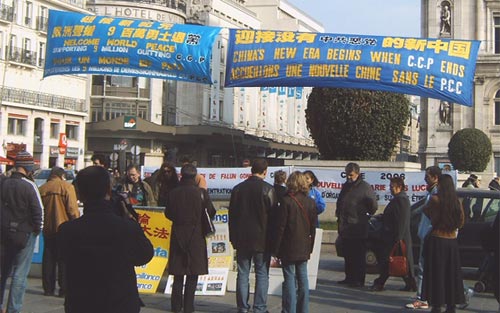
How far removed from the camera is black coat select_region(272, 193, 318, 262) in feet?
30.0

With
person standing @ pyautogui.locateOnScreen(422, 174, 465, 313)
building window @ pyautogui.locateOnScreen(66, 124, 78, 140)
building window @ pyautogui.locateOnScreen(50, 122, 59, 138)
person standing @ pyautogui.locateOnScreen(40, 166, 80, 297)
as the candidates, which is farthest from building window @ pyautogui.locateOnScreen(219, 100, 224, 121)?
person standing @ pyautogui.locateOnScreen(422, 174, 465, 313)

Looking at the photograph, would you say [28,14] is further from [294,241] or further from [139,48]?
[294,241]

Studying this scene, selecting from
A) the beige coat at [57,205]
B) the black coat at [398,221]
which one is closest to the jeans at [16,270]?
the beige coat at [57,205]

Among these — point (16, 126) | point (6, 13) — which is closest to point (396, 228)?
point (16, 126)

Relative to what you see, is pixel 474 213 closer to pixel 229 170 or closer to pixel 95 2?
pixel 229 170

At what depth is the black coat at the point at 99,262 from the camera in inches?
197

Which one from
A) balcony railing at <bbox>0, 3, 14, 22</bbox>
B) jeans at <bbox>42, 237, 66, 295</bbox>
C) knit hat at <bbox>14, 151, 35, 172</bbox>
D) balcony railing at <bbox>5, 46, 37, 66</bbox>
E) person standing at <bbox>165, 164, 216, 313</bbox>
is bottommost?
jeans at <bbox>42, 237, 66, 295</bbox>

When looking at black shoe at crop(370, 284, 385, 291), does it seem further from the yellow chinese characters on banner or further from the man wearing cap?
the man wearing cap

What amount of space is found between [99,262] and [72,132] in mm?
55542

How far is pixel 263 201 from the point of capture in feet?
31.2

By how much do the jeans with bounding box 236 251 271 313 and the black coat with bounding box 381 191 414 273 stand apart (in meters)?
2.81

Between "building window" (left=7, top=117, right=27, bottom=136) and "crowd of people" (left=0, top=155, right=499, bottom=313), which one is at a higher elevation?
"building window" (left=7, top=117, right=27, bottom=136)

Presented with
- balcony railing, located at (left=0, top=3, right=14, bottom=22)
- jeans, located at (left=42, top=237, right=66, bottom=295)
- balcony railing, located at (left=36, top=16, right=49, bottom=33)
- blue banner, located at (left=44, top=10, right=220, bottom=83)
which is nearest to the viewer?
jeans, located at (left=42, top=237, right=66, bottom=295)

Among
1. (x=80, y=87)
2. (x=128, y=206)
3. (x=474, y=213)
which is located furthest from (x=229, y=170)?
(x=80, y=87)
